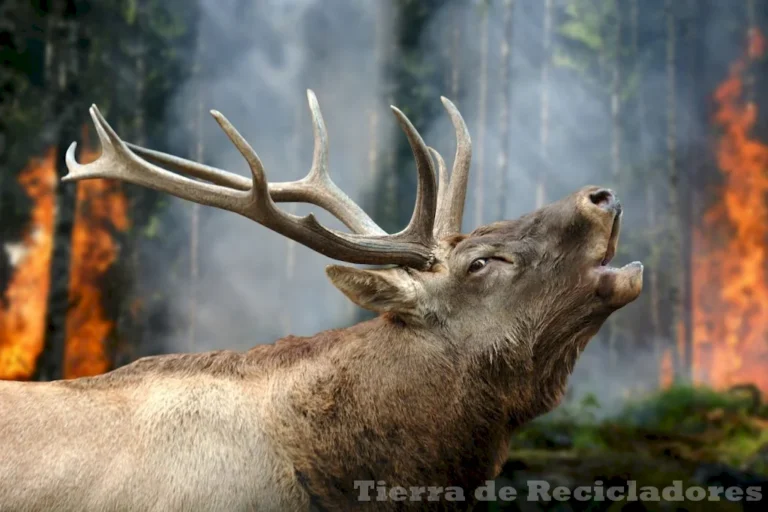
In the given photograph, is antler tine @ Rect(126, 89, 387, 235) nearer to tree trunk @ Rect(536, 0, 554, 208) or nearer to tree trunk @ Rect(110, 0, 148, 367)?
tree trunk @ Rect(536, 0, 554, 208)

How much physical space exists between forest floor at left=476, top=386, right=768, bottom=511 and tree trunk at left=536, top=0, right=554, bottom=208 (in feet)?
6.83

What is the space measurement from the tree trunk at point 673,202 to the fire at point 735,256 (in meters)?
0.18

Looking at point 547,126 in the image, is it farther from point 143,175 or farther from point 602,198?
point 143,175

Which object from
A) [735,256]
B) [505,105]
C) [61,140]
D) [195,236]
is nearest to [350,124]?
[505,105]

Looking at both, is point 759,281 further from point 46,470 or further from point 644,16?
point 46,470

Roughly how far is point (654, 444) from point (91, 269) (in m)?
5.77

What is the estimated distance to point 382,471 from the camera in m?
2.60

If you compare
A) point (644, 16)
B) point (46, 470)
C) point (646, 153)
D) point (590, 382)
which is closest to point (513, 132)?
point (646, 153)

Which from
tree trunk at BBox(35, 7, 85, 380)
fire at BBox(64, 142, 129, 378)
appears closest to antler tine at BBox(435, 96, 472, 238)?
fire at BBox(64, 142, 129, 378)

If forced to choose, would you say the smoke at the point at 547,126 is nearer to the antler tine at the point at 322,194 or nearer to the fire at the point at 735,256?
the fire at the point at 735,256

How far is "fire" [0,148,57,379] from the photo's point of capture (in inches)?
292

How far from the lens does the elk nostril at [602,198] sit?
267cm

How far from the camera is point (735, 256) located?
7242 millimetres

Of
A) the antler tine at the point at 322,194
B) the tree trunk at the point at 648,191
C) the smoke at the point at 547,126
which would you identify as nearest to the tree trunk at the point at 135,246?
the smoke at the point at 547,126
